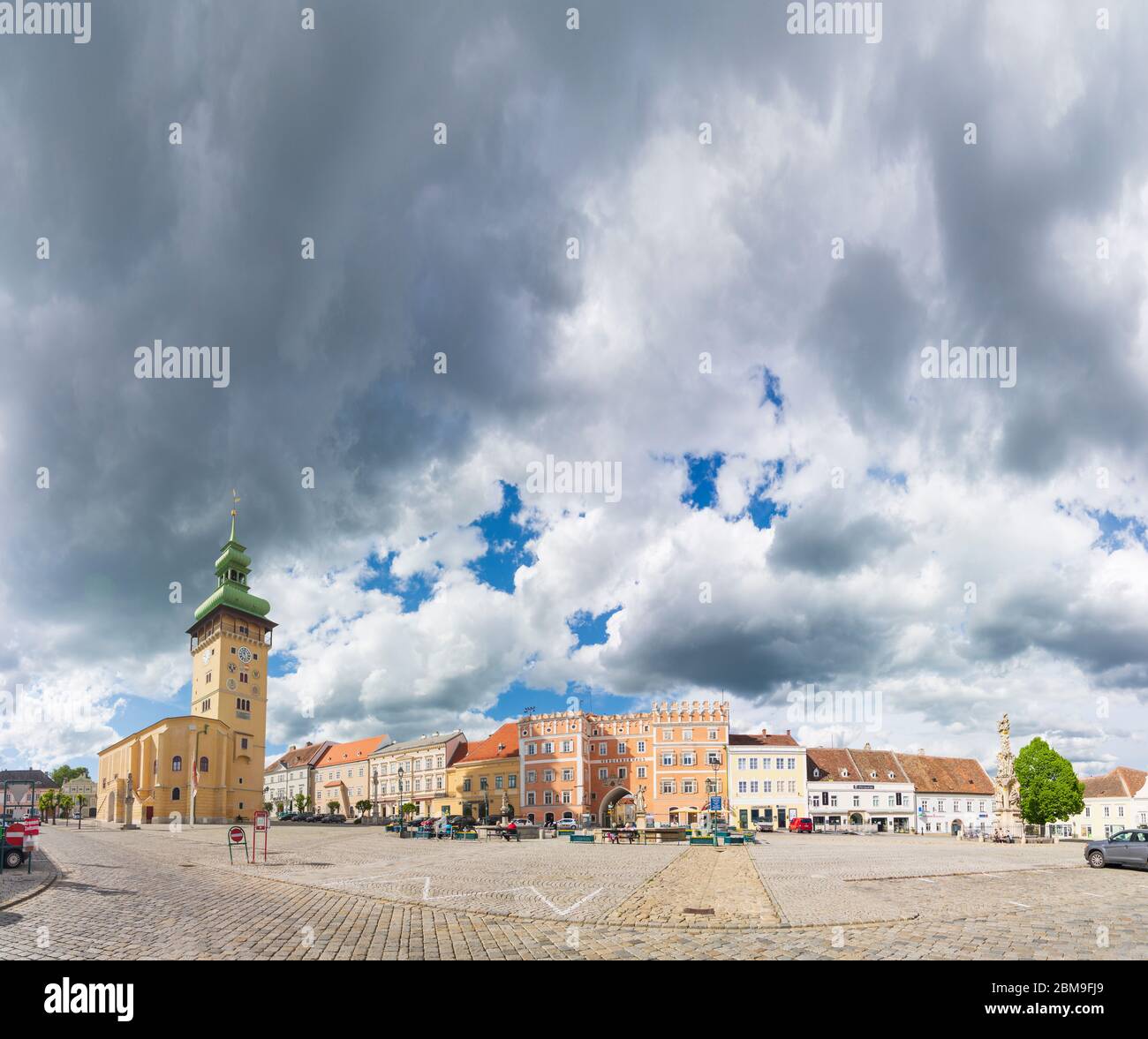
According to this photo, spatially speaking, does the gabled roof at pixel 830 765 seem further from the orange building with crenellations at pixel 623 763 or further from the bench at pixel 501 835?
the bench at pixel 501 835

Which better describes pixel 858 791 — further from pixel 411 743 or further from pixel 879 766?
pixel 411 743

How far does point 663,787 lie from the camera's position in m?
83.4

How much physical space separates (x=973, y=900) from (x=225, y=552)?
298 feet

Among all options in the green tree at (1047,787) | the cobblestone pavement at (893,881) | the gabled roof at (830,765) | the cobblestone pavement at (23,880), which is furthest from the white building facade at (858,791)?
the cobblestone pavement at (23,880)

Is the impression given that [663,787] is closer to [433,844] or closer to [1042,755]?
[1042,755]

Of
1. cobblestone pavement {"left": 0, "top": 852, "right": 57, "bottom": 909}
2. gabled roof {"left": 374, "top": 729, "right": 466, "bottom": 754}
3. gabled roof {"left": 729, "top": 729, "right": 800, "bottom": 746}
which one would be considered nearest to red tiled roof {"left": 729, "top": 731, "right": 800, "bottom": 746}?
gabled roof {"left": 729, "top": 729, "right": 800, "bottom": 746}

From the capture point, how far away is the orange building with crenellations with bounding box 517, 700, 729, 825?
82.8 metres

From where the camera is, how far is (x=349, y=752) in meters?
122

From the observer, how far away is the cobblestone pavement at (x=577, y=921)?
11.4 metres

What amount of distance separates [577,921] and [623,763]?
75.5 metres

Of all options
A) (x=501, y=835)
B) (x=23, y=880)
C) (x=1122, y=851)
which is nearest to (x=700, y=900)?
(x=23, y=880)

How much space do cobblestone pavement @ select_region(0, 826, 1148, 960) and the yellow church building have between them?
58.6m

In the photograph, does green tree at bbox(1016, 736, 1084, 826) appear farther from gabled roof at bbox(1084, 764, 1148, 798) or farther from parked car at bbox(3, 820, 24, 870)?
parked car at bbox(3, 820, 24, 870)
